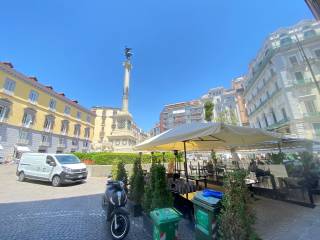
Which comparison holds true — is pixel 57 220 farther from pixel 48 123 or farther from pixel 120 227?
pixel 48 123

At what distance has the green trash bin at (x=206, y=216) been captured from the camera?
9.21 ft

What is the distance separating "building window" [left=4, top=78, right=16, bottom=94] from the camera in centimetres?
2700

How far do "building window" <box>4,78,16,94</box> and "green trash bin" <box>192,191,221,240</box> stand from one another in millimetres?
36711

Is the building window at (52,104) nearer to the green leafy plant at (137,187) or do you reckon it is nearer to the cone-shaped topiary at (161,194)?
the green leafy plant at (137,187)

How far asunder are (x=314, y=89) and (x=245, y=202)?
102 ft

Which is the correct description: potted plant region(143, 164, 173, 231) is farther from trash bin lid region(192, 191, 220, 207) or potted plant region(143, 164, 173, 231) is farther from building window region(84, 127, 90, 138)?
building window region(84, 127, 90, 138)

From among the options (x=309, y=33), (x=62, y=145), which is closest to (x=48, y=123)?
(x=62, y=145)

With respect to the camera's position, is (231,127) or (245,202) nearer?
(245,202)

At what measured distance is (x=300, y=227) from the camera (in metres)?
4.15

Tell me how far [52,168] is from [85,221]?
23.7 ft

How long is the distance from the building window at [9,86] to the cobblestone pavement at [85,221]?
2930 centimetres

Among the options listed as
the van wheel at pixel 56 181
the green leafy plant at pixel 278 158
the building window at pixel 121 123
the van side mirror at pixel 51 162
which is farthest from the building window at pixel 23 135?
the green leafy plant at pixel 278 158

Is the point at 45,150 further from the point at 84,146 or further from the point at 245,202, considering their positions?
the point at 245,202

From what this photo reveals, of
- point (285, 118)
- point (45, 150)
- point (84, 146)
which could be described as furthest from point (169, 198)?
point (84, 146)
